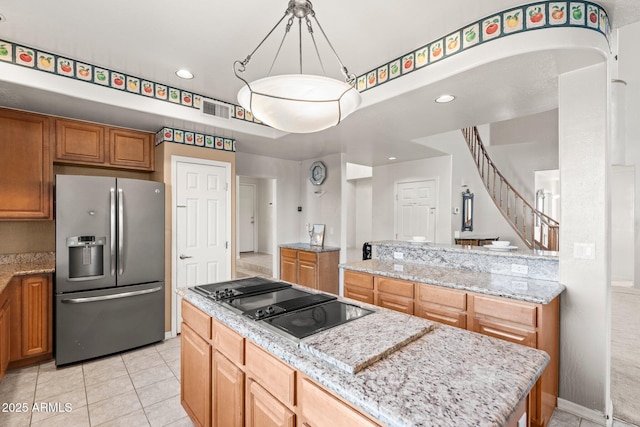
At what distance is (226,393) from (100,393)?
1.59m

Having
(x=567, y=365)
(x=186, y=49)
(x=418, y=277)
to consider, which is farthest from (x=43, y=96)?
(x=567, y=365)

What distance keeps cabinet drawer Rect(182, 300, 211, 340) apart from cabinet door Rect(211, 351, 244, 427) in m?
0.15

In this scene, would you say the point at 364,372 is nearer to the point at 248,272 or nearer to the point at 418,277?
the point at 418,277

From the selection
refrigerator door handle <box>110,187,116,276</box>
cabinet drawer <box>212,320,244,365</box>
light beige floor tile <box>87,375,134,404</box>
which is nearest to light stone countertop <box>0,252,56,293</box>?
refrigerator door handle <box>110,187,116,276</box>

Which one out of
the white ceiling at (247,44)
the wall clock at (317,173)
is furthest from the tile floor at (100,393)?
the wall clock at (317,173)

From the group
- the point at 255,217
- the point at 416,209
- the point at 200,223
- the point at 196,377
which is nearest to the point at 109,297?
the point at 200,223

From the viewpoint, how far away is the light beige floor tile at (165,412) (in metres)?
2.08

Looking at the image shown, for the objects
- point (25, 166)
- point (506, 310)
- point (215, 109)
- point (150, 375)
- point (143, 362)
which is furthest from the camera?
point (215, 109)

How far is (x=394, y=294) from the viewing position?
2.71 metres

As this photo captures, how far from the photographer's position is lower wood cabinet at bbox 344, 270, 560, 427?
1.95 m

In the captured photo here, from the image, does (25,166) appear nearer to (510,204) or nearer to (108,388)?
(108,388)

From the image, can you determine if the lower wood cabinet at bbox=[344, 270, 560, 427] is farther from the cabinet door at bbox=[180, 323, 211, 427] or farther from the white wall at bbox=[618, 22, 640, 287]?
the white wall at bbox=[618, 22, 640, 287]

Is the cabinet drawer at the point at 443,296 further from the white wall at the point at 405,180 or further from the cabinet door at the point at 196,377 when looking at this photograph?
the white wall at the point at 405,180

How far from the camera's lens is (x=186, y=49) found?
2344 millimetres
